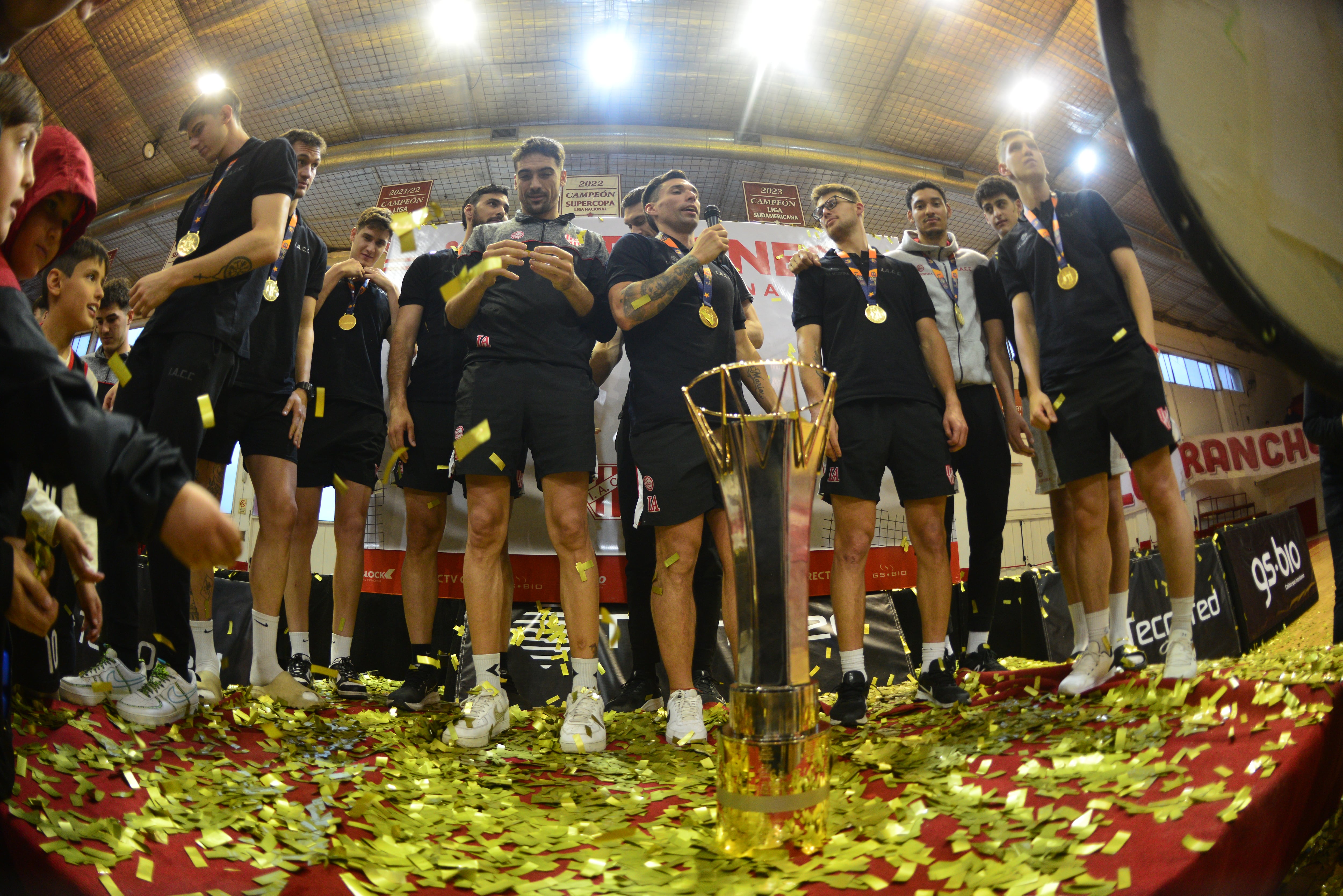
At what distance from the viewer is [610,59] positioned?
1.77m

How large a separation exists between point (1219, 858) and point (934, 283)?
207 centimetres

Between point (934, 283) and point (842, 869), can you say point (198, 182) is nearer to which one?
point (842, 869)

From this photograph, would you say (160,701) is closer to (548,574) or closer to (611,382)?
(548,574)

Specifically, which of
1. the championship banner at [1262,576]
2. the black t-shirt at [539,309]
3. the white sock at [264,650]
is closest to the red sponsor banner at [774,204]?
the black t-shirt at [539,309]

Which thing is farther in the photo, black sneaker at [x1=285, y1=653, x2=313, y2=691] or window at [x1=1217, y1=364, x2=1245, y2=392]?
black sneaker at [x1=285, y1=653, x2=313, y2=691]

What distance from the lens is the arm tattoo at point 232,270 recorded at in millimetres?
1446

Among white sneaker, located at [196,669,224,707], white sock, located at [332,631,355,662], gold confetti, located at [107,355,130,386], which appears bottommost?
white sneaker, located at [196,669,224,707]

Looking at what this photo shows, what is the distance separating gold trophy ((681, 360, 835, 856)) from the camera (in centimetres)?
81

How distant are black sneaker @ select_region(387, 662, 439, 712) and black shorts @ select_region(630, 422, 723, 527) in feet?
2.81

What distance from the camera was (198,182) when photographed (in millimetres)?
1816

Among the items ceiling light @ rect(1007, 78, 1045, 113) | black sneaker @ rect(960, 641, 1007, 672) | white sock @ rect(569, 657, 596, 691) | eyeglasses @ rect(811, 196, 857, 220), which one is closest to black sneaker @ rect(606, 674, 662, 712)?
white sock @ rect(569, 657, 596, 691)

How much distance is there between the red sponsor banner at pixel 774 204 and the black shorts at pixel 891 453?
107 cm

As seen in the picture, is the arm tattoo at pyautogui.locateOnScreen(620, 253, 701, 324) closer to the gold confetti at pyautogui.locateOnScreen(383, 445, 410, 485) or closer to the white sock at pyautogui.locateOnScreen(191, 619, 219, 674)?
the gold confetti at pyautogui.locateOnScreen(383, 445, 410, 485)

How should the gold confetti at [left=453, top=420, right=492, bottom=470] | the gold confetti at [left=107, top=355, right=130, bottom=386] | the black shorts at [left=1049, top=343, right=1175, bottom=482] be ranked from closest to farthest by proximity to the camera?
1. the gold confetti at [left=107, top=355, right=130, bottom=386]
2. the black shorts at [left=1049, top=343, right=1175, bottom=482]
3. the gold confetti at [left=453, top=420, right=492, bottom=470]
